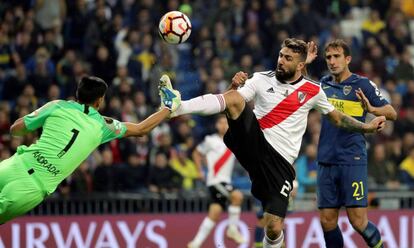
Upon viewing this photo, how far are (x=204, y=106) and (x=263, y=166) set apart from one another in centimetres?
105


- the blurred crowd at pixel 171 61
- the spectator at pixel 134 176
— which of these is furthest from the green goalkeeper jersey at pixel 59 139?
the spectator at pixel 134 176

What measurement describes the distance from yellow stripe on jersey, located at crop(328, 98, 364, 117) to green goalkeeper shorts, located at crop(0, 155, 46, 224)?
12.2ft

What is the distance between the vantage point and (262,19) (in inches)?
823

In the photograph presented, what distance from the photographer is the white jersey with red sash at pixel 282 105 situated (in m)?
11.3

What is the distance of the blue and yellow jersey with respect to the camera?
12.1m

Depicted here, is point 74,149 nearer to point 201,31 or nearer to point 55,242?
point 55,242

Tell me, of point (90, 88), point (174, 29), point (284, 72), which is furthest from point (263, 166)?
point (90, 88)

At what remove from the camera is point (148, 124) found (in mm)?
10531

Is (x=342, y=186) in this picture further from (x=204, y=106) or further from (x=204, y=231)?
(x=204, y=231)

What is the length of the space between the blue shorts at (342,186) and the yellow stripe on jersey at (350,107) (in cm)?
61

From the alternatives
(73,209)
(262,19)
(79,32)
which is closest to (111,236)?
(73,209)

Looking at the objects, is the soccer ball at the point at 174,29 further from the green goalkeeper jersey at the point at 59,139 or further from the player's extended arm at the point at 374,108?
the player's extended arm at the point at 374,108

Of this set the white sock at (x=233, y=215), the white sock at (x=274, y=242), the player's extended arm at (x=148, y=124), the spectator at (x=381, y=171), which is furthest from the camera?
the spectator at (x=381, y=171)

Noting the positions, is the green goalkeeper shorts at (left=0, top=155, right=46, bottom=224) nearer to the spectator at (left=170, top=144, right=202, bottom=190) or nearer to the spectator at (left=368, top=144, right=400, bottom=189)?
the spectator at (left=170, top=144, right=202, bottom=190)
